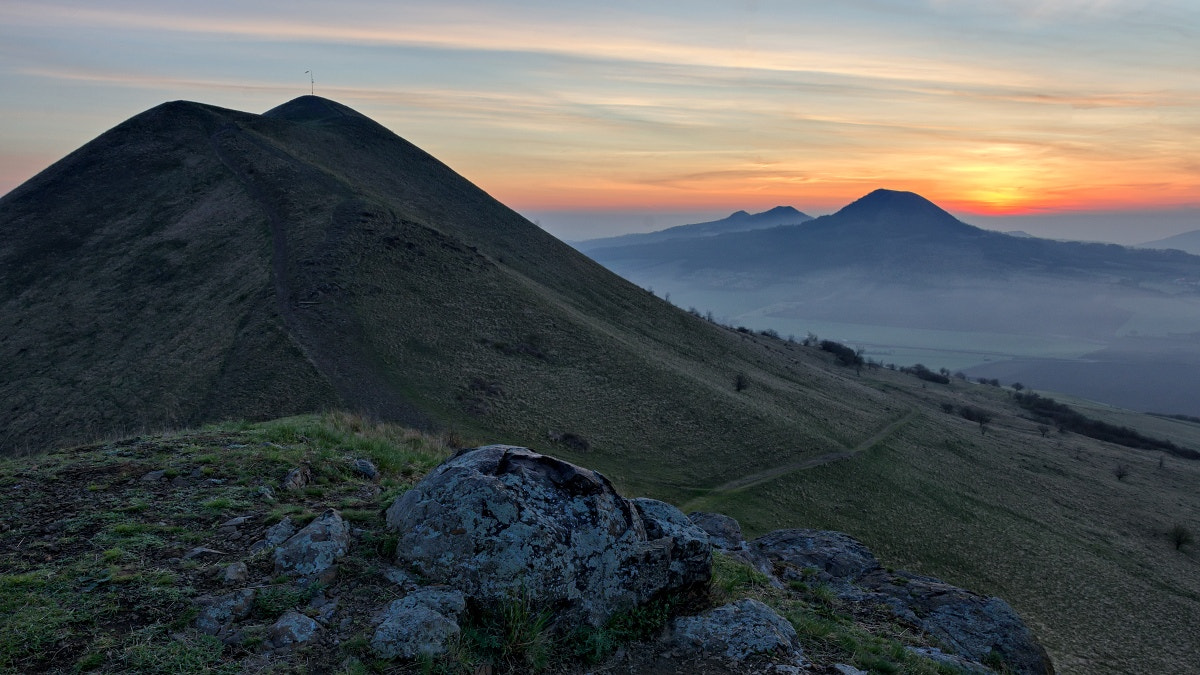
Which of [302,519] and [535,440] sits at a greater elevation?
[302,519]

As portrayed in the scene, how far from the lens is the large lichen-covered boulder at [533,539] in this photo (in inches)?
310

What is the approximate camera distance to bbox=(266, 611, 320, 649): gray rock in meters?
6.95

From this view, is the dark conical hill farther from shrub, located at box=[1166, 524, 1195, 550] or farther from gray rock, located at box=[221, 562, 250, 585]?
gray rock, located at box=[221, 562, 250, 585]

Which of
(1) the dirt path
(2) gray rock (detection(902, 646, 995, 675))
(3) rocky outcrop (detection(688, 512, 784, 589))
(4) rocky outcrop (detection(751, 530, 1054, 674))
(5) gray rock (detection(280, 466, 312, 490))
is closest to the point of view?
(2) gray rock (detection(902, 646, 995, 675))

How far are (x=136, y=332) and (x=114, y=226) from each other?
75.9 ft

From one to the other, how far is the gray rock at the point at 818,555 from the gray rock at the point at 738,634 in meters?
4.54

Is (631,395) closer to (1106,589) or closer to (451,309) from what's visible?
(451,309)

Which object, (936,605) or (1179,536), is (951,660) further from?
(1179,536)

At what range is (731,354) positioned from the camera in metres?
69.6

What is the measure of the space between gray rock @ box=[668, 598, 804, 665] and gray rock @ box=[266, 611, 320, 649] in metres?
4.52

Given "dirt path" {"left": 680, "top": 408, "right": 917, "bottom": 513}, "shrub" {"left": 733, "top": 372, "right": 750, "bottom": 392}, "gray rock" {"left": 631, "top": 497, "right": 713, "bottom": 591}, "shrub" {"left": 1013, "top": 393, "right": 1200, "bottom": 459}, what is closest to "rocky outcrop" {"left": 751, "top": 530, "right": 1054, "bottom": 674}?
"gray rock" {"left": 631, "top": 497, "right": 713, "bottom": 591}

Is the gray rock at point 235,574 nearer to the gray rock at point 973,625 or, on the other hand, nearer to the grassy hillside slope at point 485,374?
the gray rock at point 973,625

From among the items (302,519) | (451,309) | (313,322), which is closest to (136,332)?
(313,322)

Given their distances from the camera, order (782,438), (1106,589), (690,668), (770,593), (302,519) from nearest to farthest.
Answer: (690,668) → (302,519) → (770,593) → (1106,589) → (782,438)
